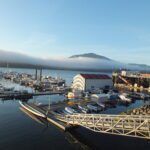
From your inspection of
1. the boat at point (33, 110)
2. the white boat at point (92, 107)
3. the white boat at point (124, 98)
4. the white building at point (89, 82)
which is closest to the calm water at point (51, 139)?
the boat at point (33, 110)

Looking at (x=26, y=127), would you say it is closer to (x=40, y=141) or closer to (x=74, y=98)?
(x=40, y=141)

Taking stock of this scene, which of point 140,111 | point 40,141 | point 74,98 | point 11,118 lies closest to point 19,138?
point 40,141

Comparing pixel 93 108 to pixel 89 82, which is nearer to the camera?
pixel 93 108

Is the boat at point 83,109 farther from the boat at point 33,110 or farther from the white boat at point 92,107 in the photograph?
the boat at point 33,110

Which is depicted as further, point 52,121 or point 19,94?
point 19,94

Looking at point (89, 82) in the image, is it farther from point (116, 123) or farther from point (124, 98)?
point (116, 123)

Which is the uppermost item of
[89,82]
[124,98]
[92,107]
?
[89,82]

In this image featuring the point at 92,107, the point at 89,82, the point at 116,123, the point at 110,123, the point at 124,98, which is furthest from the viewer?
the point at 89,82

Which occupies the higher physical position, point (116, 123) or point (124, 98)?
point (116, 123)

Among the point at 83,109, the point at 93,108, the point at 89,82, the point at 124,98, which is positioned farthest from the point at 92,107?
the point at 89,82
